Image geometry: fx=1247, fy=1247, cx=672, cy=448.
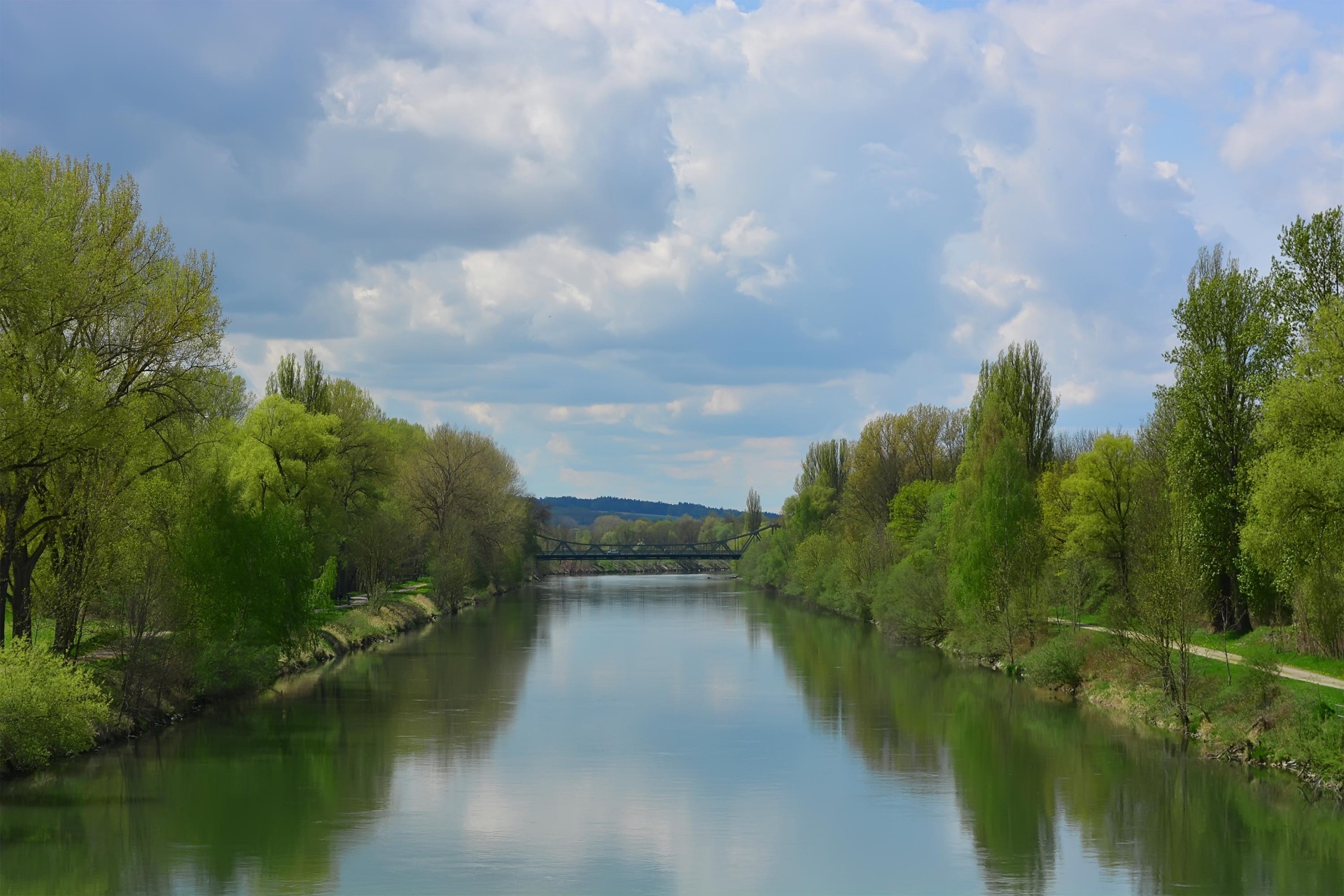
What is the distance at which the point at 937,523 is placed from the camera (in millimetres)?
54562

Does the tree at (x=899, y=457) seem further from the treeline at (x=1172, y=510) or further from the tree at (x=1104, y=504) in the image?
the tree at (x=1104, y=504)

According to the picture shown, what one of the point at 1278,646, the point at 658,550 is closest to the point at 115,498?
the point at 1278,646

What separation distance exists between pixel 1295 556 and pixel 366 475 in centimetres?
4157

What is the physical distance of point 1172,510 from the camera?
33281mm

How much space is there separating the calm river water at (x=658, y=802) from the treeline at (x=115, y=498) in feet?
5.28

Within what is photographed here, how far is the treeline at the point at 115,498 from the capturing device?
2202cm

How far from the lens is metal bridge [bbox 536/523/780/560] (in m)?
136

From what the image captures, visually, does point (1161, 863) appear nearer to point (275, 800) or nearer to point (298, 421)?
point (275, 800)

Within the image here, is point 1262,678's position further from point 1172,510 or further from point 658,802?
point 658,802

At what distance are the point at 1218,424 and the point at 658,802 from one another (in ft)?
70.1

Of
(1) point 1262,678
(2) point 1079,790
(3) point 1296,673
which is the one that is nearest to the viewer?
(2) point 1079,790

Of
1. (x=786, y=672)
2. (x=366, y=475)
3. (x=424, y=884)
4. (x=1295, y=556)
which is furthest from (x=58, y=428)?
(x=366, y=475)

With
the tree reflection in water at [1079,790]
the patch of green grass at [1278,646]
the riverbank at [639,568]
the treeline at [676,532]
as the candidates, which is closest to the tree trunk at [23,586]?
the tree reflection in water at [1079,790]

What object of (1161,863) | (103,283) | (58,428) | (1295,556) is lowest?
(1161,863)
